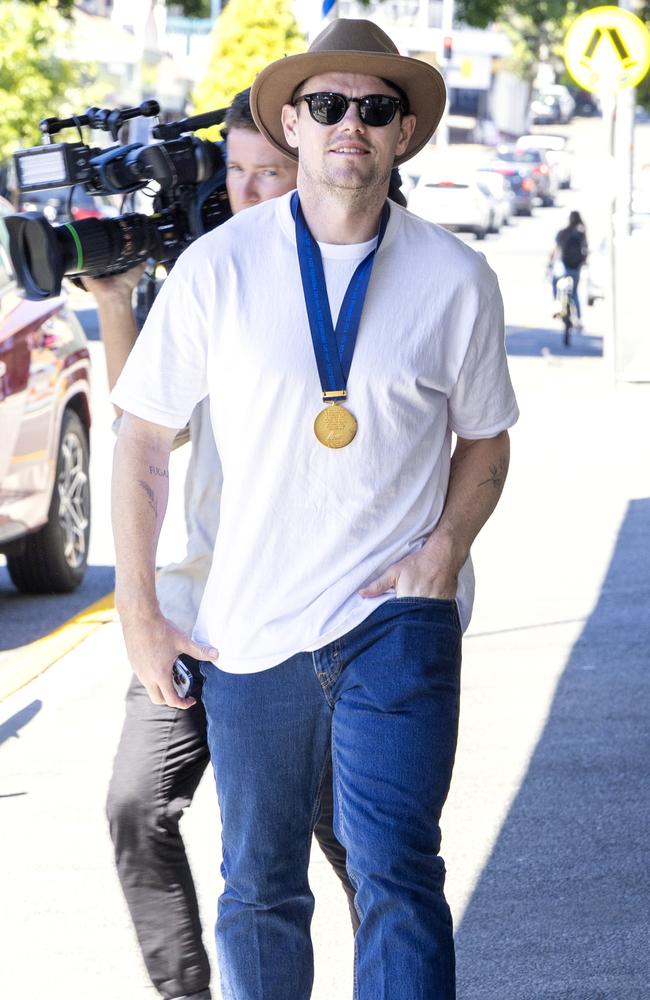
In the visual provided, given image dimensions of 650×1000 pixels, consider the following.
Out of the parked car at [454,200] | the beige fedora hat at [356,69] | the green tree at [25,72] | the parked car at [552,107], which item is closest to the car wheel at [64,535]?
the beige fedora hat at [356,69]

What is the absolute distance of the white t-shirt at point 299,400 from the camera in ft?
10.3

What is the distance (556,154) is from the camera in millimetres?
63344

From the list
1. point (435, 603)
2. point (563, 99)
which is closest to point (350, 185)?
point (435, 603)

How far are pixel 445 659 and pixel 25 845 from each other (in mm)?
2280

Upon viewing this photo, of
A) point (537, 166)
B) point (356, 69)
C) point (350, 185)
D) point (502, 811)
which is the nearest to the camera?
point (350, 185)

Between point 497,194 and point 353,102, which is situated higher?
point 353,102

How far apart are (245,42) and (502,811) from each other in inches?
1666

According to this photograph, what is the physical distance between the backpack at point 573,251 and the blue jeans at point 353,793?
2082 centimetres

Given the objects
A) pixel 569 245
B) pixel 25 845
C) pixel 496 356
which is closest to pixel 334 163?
pixel 496 356

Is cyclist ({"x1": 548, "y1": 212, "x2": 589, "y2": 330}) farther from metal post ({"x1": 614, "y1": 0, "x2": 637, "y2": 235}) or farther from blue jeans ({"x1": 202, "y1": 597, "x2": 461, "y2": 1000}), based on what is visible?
blue jeans ({"x1": 202, "y1": 597, "x2": 461, "y2": 1000})

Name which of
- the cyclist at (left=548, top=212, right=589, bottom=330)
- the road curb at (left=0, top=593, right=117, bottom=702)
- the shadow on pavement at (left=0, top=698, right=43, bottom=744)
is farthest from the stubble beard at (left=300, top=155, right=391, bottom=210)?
the cyclist at (left=548, top=212, right=589, bottom=330)

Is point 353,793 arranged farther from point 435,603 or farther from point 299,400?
point 299,400

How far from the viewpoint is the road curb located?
6984 mm

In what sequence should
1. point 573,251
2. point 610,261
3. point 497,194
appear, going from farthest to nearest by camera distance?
point 497,194 → point 573,251 → point 610,261
